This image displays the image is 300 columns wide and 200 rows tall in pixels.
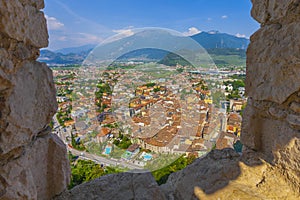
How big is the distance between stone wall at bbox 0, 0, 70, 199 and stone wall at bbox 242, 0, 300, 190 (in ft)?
5.11

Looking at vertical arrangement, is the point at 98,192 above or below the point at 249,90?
below

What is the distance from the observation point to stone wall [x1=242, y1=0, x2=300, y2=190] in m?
1.23

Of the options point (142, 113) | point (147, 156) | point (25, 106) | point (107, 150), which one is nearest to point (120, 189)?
point (25, 106)

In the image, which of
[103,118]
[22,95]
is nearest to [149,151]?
[103,118]

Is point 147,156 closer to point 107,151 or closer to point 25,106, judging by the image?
Result: point 107,151

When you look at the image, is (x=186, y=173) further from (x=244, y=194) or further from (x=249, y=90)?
(x=249, y=90)

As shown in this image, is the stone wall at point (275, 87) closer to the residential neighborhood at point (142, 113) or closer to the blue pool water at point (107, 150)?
the residential neighborhood at point (142, 113)

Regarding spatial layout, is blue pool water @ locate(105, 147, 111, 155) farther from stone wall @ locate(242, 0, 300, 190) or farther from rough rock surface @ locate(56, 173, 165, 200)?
stone wall @ locate(242, 0, 300, 190)

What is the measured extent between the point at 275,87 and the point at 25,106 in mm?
1608

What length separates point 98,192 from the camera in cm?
162

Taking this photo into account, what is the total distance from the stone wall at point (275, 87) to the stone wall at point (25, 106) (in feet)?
5.11

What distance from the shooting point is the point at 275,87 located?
1359mm

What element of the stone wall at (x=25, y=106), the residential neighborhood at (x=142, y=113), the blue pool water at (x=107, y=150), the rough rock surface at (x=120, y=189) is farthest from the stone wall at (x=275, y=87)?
the blue pool water at (x=107, y=150)

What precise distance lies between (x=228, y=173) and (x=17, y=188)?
1432mm
